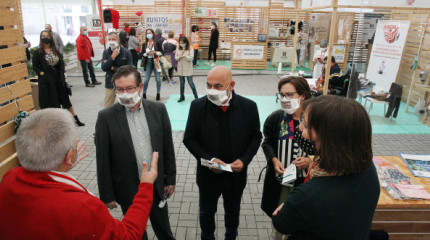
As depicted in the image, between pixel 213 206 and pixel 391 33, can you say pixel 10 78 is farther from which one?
pixel 391 33

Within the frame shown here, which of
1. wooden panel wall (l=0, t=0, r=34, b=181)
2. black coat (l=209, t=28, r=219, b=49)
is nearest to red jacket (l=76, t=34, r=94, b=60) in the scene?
black coat (l=209, t=28, r=219, b=49)

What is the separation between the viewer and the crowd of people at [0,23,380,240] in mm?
1184

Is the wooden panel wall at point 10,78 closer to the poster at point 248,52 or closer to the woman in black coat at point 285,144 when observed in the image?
the woman in black coat at point 285,144

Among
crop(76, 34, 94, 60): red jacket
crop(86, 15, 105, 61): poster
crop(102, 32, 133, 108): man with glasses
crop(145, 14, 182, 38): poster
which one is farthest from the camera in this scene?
crop(145, 14, 182, 38): poster

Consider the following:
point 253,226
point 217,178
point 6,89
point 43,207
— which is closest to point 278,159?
point 217,178

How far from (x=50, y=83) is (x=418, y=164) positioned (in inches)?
238

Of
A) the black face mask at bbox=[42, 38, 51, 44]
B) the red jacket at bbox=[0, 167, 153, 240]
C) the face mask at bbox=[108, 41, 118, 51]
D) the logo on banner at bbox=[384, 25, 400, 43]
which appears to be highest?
the logo on banner at bbox=[384, 25, 400, 43]

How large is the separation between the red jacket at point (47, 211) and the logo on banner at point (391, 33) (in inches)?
257

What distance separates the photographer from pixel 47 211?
1.13m

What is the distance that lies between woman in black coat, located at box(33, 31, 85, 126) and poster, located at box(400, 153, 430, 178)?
5904mm

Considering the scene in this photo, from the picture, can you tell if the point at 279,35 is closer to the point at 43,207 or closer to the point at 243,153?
the point at 243,153

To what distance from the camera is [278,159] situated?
2504mm

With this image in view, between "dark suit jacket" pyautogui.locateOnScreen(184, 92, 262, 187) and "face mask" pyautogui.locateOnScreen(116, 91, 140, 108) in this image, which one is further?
"dark suit jacket" pyautogui.locateOnScreen(184, 92, 262, 187)

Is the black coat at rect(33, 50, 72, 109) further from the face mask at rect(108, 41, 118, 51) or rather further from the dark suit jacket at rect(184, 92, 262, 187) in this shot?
the dark suit jacket at rect(184, 92, 262, 187)
